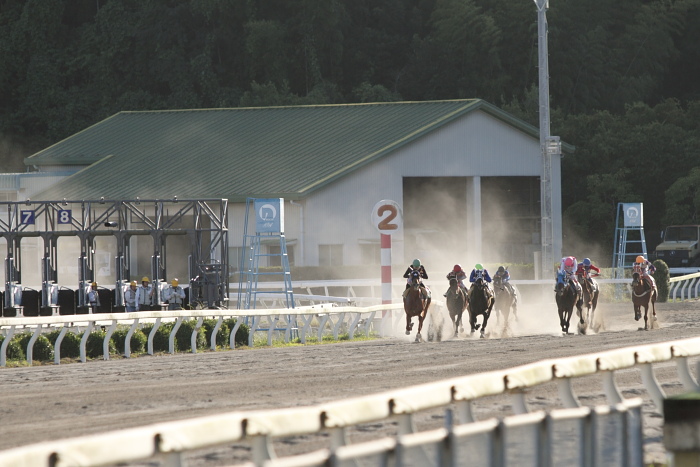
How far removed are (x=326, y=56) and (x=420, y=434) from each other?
218 ft

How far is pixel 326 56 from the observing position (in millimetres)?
70562

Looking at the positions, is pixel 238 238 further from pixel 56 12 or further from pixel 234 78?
pixel 56 12

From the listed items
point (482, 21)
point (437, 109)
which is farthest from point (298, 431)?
point (482, 21)

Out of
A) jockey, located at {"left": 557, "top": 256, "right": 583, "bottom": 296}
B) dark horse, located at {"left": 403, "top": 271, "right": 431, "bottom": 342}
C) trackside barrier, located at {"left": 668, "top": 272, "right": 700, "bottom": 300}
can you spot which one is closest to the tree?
trackside barrier, located at {"left": 668, "top": 272, "right": 700, "bottom": 300}

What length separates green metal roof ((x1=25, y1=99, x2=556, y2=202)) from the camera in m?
42.5

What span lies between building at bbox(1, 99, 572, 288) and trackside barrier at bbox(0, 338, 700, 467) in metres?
33.3

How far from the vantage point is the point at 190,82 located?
224 feet

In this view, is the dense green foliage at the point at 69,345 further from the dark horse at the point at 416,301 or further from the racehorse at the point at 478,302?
A: the racehorse at the point at 478,302

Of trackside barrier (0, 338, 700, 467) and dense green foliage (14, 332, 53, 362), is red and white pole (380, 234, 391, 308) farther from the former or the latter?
trackside barrier (0, 338, 700, 467)

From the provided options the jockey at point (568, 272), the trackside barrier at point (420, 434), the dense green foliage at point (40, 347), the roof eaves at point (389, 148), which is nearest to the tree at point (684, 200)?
the roof eaves at point (389, 148)

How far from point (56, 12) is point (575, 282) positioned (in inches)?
2172

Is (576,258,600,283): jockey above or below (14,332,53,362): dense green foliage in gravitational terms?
above

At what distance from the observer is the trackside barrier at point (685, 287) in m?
36.2

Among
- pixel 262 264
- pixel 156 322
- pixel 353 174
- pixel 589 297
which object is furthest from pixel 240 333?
pixel 353 174
